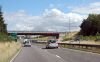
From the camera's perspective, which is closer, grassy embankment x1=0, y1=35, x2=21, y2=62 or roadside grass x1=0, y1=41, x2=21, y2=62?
roadside grass x1=0, y1=41, x2=21, y2=62

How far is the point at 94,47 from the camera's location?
46.9 m

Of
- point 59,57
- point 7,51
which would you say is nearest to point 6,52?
point 7,51

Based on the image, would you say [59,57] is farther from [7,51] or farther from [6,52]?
[7,51]

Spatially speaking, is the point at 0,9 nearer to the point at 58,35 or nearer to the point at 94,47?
the point at 58,35

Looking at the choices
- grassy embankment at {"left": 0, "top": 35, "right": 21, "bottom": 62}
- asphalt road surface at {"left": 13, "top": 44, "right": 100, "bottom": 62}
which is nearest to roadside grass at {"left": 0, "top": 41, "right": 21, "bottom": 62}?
grassy embankment at {"left": 0, "top": 35, "right": 21, "bottom": 62}

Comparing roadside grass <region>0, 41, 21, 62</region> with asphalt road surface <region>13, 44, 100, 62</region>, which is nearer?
roadside grass <region>0, 41, 21, 62</region>

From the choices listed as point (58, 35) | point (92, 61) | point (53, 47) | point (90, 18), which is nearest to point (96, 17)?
point (90, 18)

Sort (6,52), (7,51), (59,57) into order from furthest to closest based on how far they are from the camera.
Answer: (7,51) → (6,52) → (59,57)

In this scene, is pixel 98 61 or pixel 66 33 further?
pixel 66 33

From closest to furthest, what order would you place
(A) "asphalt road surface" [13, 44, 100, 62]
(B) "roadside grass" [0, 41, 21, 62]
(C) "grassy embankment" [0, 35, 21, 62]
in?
(B) "roadside grass" [0, 41, 21, 62], (A) "asphalt road surface" [13, 44, 100, 62], (C) "grassy embankment" [0, 35, 21, 62]

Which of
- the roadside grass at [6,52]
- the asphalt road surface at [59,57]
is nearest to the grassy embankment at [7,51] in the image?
the roadside grass at [6,52]

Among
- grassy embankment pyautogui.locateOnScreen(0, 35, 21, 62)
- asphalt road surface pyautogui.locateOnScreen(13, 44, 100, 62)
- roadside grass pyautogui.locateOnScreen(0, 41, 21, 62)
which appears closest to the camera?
roadside grass pyautogui.locateOnScreen(0, 41, 21, 62)

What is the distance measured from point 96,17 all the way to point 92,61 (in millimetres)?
121328

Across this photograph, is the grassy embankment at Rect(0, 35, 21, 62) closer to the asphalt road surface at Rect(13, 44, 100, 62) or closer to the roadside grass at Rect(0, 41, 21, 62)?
the roadside grass at Rect(0, 41, 21, 62)
